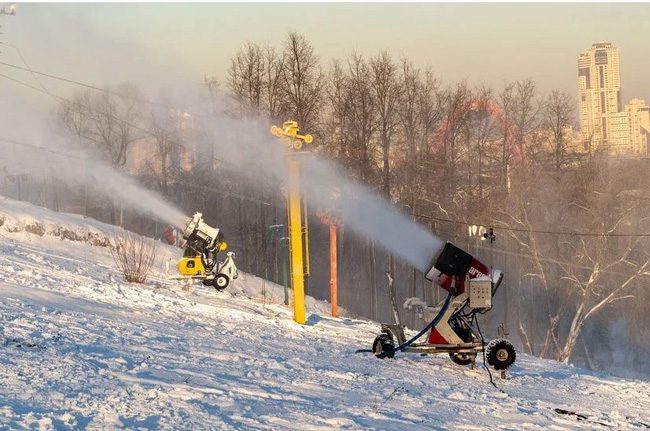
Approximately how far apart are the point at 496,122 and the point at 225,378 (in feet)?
147

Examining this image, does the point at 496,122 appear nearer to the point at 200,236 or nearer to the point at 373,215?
the point at 373,215

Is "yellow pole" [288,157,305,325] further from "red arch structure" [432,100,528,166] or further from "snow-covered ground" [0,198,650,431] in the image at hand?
"red arch structure" [432,100,528,166]

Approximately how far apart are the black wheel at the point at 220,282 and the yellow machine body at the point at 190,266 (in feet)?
1.99

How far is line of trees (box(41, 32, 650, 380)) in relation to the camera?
39.9 m

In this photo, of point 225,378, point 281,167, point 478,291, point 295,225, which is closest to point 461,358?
point 478,291

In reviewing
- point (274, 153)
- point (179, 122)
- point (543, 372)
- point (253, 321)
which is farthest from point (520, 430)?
point (179, 122)

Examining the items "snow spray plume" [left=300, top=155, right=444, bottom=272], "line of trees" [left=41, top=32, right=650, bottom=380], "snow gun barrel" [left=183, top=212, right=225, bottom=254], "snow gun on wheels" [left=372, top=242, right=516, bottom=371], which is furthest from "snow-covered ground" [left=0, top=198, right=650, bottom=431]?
"line of trees" [left=41, top=32, right=650, bottom=380]

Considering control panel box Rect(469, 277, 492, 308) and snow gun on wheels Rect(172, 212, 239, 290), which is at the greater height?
snow gun on wheels Rect(172, 212, 239, 290)

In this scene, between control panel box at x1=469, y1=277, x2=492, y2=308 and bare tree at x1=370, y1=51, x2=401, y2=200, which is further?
bare tree at x1=370, y1=51, x2=401, y2=200

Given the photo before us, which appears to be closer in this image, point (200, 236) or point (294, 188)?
point (294, 188)

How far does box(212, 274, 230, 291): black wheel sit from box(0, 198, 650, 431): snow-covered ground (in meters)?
8.00

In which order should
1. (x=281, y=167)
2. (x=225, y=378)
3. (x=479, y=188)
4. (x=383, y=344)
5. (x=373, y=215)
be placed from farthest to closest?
(x=479, y=188) < (x=281, y=167) < (x=373, y=215) < (x=383, y=344) < (x=225, y=378)

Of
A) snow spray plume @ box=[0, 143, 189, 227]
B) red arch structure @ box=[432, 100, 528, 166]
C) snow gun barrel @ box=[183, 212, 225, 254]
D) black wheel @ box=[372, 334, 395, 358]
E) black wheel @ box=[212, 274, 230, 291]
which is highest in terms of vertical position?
red arch structure @ box=[432, 100, 528, 166]

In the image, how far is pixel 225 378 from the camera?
25.6 feet
